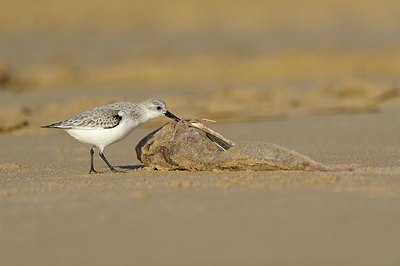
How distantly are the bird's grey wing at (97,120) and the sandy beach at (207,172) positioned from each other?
50cm

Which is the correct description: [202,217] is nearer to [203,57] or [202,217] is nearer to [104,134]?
[104,134]

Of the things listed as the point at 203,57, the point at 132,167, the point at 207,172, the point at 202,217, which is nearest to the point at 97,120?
the point at 132,167

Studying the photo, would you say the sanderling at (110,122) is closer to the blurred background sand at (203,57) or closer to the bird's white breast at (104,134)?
the bird's white breast at (104,134)

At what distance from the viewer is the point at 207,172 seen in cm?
852

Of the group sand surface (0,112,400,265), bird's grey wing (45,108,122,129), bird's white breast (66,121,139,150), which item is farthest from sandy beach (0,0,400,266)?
bird's grey wing (45,108,122,129)

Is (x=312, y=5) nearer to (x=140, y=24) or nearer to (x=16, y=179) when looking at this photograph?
(x=140, y=24)

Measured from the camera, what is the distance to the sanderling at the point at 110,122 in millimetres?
9000

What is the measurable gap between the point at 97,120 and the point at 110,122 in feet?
0.45

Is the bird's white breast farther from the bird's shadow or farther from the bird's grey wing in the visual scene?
the bird's shadow

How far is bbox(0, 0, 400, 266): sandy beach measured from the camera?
5.50m

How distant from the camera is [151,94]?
1900 centimetres

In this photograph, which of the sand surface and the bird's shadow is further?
the bird's shadow

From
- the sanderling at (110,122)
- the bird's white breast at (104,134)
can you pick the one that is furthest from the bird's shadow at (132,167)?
the bird's white breast at (104,134)

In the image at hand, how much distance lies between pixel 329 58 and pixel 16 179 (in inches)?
725
